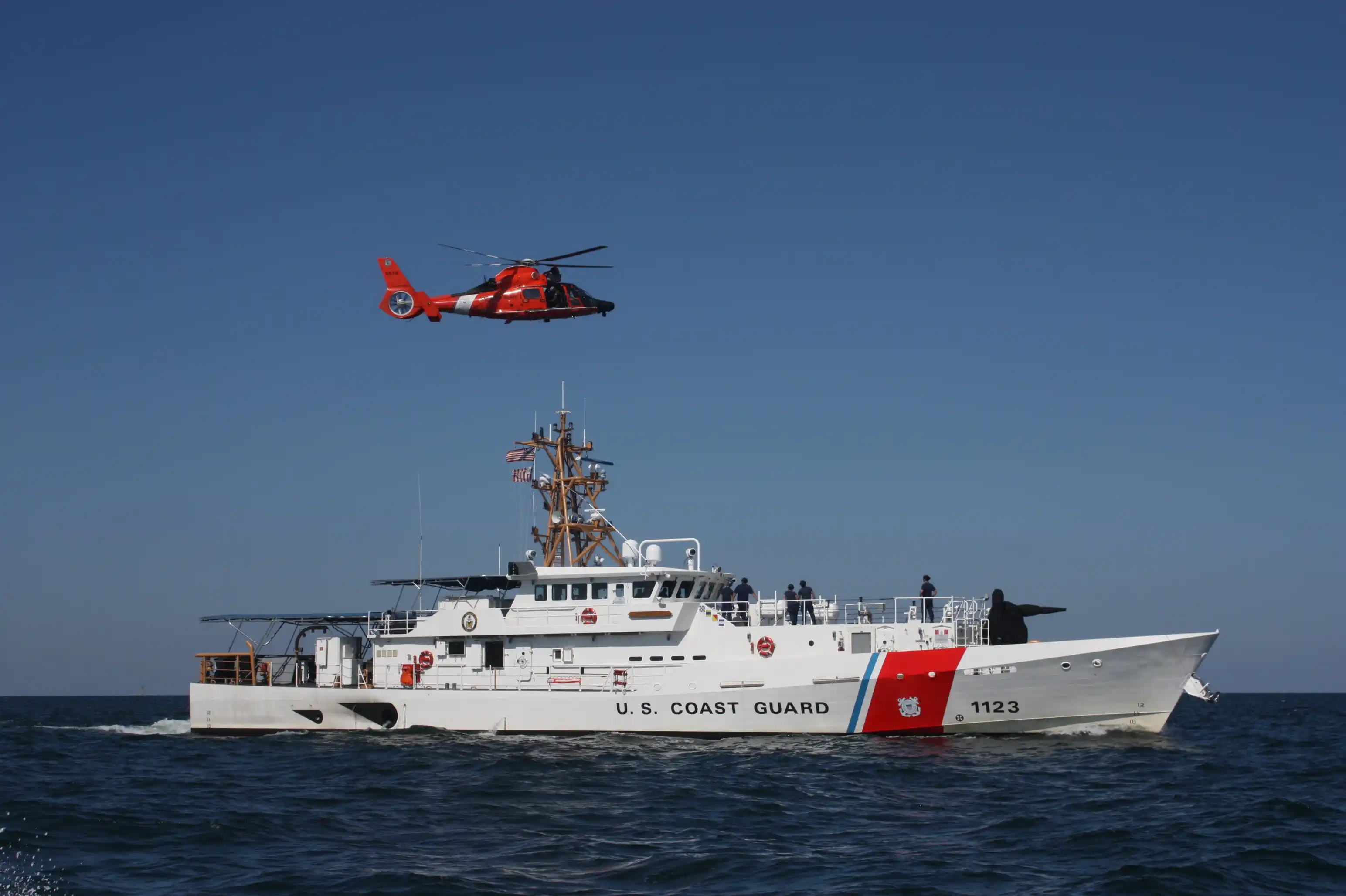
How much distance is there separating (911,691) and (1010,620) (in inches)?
109

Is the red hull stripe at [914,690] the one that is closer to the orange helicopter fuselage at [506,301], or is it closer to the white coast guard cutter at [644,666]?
the white coast guard cutter at [644,666]

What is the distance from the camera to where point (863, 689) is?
24.0m

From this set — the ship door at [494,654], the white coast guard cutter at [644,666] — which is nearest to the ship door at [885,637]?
the white coast guard cutter at [644,666]

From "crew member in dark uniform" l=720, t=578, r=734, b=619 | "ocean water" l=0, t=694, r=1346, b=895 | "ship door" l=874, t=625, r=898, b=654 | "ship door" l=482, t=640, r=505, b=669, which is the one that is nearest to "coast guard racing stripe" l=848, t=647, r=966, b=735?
"ocean water" l=0, t=694, r=1346, b=895

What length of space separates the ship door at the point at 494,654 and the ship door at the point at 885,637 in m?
9.11

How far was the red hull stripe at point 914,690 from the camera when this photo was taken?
23.6 metres

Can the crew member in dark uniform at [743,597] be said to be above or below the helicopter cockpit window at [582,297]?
below

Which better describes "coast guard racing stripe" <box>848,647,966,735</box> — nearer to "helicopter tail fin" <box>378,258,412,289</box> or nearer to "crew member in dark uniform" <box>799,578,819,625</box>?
"crew member in dark uniform" <box>799,578,819,625</box>

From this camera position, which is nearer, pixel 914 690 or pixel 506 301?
pixel 914 690

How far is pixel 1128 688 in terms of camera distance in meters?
23.4

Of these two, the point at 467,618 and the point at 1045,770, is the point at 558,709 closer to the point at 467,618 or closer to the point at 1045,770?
the point at 467,618

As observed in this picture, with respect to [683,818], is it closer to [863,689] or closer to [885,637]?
[863,689]

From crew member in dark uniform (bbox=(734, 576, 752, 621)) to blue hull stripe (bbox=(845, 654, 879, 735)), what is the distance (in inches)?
154

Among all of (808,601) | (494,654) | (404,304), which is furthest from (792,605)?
(404,304)
